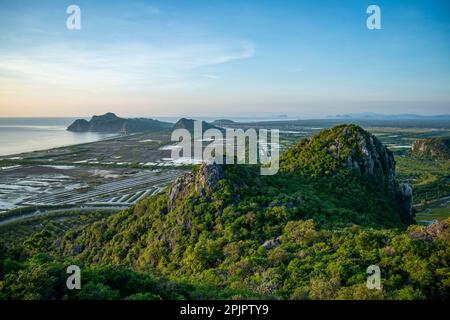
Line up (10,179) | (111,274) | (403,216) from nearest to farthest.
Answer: (111,274), (403,216), (10,179)

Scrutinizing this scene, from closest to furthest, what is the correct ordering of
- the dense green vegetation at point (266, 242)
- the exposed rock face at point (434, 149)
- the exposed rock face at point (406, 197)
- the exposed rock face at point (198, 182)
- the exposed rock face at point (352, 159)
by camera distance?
the dense green vegetation at point (266, 242) → the exposed rock face at point (198, 182) → the exposed rock face at point (352, 159) → the exposed rock face at point (406, 197) → the exposed rock face at point (434, 149)

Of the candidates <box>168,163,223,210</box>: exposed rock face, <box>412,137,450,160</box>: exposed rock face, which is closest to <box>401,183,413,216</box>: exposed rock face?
<box>168,163,223,210</box>: exposed rock face

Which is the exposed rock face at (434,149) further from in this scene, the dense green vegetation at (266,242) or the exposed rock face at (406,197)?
the dense green vegetation at (266,242)

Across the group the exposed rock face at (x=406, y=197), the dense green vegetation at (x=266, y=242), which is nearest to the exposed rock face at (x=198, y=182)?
the dense green vegetation at (x=266, y=242)
